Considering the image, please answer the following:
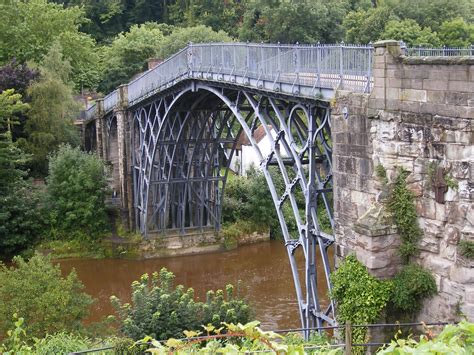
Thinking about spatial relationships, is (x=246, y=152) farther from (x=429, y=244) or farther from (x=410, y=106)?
(x=429, y=244)

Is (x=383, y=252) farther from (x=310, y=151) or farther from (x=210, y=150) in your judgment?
(x=210, y=150)

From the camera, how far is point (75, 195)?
112 ft

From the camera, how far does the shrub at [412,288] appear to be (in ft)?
38.9

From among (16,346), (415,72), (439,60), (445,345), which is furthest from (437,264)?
(16,346)

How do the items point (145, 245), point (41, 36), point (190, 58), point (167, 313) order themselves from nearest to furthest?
point (167, 313)
point (190, 58)
point (145, 245)
point (41, 36)

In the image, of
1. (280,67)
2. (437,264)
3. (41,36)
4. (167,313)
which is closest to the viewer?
(437,264)

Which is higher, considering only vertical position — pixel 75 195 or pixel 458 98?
pixel 458 98

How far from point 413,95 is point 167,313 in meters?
8.07

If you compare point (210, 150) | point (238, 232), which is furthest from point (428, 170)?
point (238, 232)

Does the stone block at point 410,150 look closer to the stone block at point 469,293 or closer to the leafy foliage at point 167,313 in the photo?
the stone block at point 469,293

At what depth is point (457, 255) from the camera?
1127cm

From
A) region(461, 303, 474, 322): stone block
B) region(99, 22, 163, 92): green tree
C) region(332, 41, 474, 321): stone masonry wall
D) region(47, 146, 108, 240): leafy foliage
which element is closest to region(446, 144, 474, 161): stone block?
region(332, 41, 474, 321): stone masonry wall

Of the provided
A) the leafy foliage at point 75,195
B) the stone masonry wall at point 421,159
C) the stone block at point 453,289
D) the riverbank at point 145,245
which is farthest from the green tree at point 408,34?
the stone block at point 453,289

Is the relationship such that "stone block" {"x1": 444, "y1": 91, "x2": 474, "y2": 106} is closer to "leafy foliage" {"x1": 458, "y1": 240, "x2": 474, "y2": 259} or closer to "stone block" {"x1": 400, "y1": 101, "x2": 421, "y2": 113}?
"stone block" {"x1": 400, "y1": 101, "x2": 421, "y2": 113}
